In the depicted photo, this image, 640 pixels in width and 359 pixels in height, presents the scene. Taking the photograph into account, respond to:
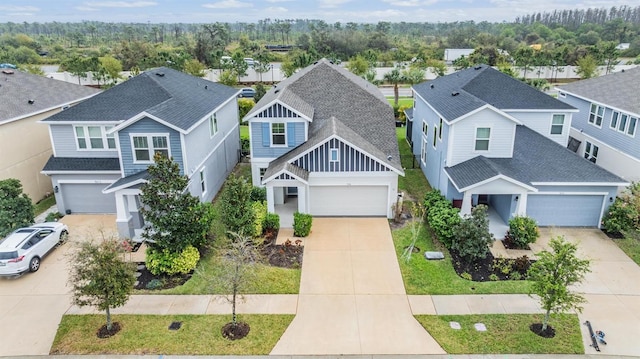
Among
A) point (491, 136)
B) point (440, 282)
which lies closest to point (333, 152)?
point (491, 136)

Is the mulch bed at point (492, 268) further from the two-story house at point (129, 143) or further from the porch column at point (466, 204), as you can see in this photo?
the two-story house at point (129, 143)

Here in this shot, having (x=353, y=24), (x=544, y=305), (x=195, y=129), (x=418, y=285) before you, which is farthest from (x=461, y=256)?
(x=353, y=24)

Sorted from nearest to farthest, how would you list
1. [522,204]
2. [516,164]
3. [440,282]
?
[440,282]
[522,204]
[516,164]

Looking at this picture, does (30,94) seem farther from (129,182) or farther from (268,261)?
(268,261)

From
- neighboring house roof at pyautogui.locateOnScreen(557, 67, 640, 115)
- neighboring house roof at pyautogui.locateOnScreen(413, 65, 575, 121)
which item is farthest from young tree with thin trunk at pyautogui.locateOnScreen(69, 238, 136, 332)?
neighboring house roof at pyautogui.locateOnScreen(557, 67, 640, 115)

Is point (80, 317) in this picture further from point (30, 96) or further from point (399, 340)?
point (30, 96)
